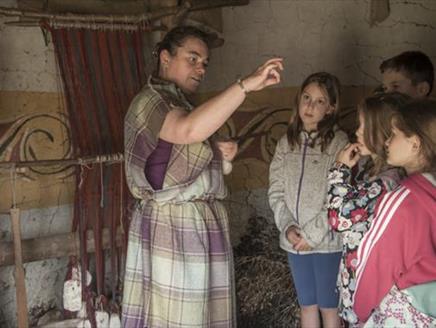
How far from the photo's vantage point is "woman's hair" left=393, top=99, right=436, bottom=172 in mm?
1828

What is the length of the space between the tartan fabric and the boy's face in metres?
0.83

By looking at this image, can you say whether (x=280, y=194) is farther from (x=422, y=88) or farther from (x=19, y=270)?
(x=19, y=270)

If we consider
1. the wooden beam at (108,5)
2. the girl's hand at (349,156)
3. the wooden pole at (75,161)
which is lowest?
the wooden pole at (75,161)

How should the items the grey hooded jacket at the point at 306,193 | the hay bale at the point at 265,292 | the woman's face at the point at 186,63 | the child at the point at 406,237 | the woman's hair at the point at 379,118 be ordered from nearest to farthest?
the child at the point at 406,237 < the woman's hair at the point at 379,118 < the woman's face at the point at 186,63 < the grey hooded jacket at the point at 306,193 < the hay bale at the point at 265,292

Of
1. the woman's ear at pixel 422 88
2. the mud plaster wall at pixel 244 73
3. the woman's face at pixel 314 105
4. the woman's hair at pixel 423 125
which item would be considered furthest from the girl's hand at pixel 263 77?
the mud plaster wall at pixel 244 73

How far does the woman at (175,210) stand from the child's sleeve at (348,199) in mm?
415

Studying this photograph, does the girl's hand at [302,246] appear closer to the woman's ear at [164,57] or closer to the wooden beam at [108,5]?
the woman's ear at [164,57]

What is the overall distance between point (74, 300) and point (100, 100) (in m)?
0.89

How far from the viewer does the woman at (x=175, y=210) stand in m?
2.09

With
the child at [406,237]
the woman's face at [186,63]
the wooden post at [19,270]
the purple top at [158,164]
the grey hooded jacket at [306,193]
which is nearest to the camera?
the child at [406,237]

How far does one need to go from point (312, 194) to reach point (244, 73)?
1.11 metres

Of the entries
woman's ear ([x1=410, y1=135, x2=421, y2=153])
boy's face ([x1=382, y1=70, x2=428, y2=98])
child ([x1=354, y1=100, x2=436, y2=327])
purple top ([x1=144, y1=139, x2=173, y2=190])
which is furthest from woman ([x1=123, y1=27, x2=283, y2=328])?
boy's face ([x1=382, y1=70, x2=428, y2=98])

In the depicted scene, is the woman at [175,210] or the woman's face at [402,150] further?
the woman at [175,210]

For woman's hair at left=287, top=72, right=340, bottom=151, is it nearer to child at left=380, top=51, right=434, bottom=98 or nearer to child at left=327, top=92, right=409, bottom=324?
child at left=380, top=51, right=434, bottom=98
